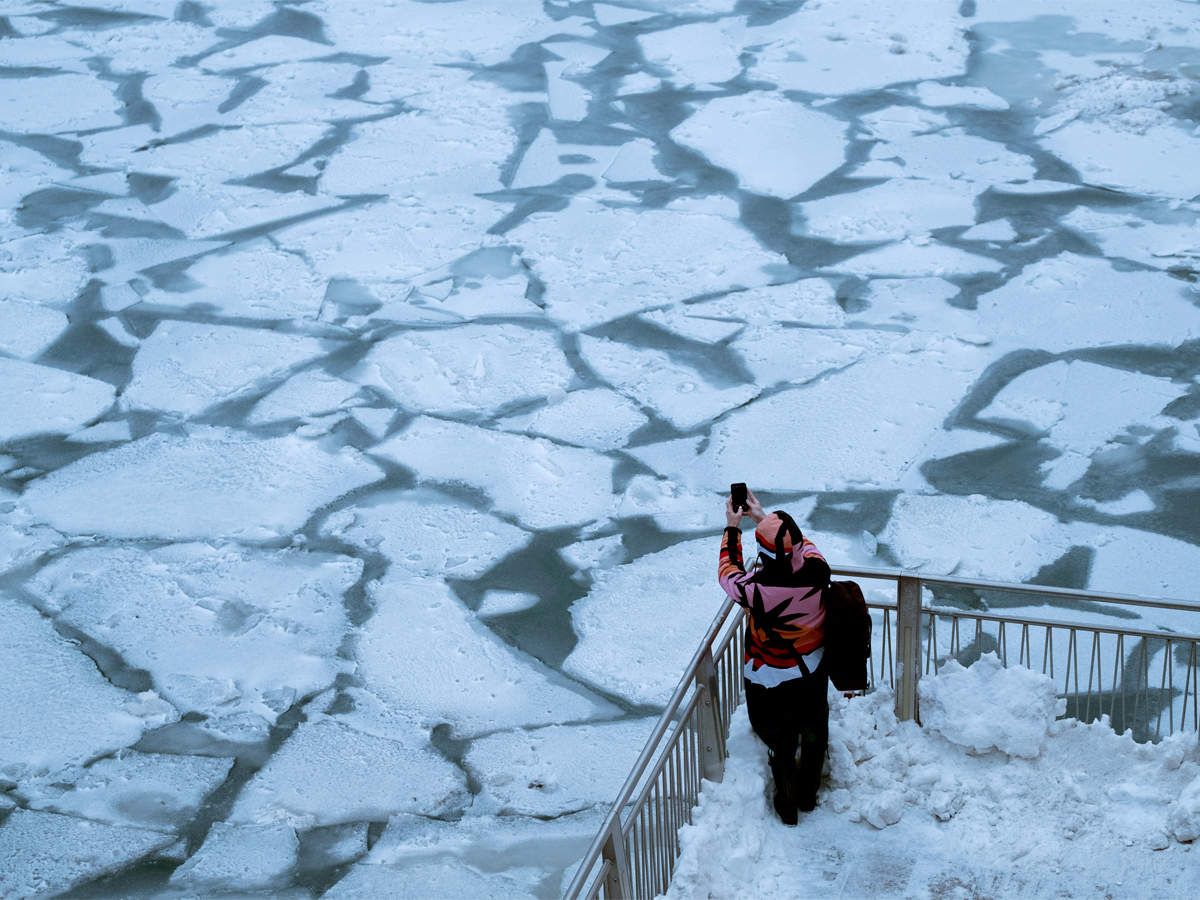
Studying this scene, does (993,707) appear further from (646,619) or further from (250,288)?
(250,288)

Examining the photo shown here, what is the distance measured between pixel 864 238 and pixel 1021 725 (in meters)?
4.25

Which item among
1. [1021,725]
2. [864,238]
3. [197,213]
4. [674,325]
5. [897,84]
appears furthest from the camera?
[897,84]

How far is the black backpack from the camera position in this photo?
3.22m

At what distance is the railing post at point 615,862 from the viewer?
2.63 metres

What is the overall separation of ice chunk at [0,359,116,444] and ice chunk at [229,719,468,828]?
2621 mm

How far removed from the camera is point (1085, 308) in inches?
252

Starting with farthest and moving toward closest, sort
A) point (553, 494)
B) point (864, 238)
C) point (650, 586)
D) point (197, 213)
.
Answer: point (197, 213) < point (864, 238) < point (553, 494) < point (650, 586)

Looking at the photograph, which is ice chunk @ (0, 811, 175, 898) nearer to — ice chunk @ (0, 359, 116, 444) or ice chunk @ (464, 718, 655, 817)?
ice chunk @ (464, 718, 655, 817)

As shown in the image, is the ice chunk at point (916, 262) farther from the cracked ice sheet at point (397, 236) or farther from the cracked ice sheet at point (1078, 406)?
the cracked ice sheet at point (397, 236)

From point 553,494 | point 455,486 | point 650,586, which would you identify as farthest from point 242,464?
point 650,586

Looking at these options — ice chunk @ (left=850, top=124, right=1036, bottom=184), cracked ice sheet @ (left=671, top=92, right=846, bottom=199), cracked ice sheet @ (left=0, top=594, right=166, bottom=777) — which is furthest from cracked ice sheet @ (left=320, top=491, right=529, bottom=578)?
ice chunk @ (left=850, top=124, right=1036, bottom=184)

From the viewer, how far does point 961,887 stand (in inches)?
124

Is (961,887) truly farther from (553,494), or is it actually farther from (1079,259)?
(1079,259)

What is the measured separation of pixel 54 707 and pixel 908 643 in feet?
9.20
